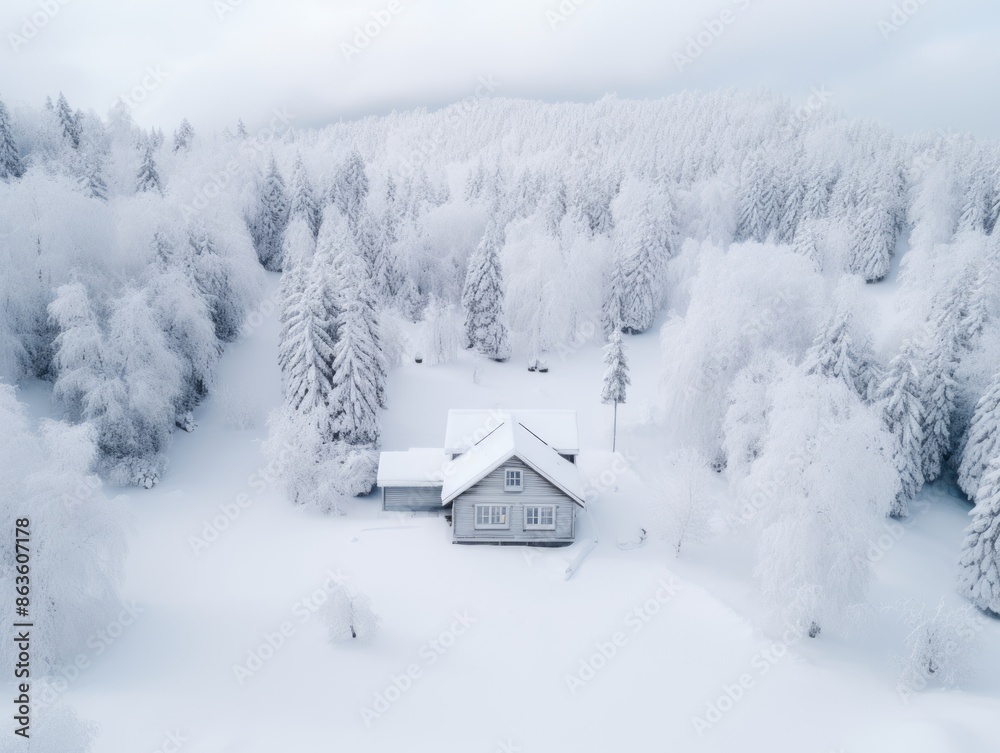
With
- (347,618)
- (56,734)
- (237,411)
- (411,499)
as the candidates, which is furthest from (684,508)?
(237,411)

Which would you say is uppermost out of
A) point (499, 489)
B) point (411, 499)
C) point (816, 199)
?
point (816, 199)

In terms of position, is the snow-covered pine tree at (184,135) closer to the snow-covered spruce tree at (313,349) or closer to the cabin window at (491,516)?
the snow-covered spruce tree at (313,349)

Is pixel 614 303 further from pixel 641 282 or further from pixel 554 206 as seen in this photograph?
pixel 554 206

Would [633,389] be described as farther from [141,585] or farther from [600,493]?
[141,585]

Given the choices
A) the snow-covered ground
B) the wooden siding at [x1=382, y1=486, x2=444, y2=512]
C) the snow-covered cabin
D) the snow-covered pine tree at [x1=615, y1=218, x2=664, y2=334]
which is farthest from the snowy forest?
the snow-covered cabin

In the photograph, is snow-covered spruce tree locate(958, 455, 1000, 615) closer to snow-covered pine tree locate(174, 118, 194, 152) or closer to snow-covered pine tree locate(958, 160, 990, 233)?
snow-covered pine tree locate(958, 160, 990, 233)

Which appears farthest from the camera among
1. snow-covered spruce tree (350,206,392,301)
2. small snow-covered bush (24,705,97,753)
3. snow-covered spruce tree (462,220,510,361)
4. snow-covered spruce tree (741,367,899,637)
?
snow-covered spruce tree (350,206,392,301)
